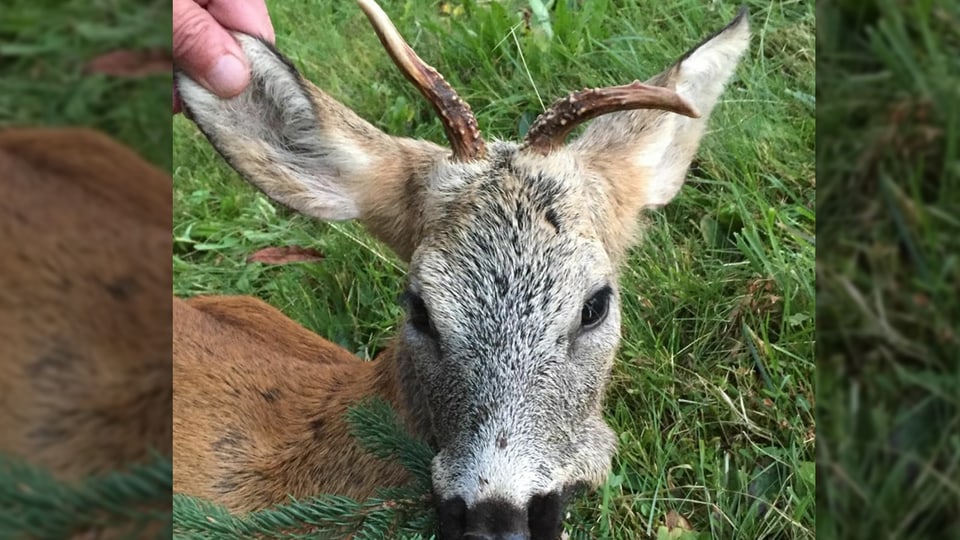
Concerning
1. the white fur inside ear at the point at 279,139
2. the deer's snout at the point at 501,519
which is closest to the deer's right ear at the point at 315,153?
the white fur inside ear at the point at 279,139

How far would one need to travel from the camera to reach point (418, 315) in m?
1.16

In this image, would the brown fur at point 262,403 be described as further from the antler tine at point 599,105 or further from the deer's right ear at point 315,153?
the antler tine at point 599,105

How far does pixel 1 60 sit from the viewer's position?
590mm

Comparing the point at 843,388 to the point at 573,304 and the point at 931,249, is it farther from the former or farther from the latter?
the point at 573,304

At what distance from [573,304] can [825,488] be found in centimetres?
31

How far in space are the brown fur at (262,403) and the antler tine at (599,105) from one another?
1.16 feet

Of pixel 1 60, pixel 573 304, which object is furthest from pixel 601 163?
pixel 1 60

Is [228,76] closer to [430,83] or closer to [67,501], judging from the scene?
[430,83]

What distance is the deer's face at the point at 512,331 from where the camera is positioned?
1.03 metres

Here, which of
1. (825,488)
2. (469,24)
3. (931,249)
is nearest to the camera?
(931,249)

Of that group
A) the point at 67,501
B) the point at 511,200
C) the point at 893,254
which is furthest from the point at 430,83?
the point at 67,501

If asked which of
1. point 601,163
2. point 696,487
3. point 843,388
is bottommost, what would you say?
point 696,487

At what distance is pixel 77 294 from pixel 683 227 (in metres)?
0.79

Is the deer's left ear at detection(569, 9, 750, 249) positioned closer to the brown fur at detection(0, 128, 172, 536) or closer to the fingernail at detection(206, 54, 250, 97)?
the fingernail at detection(206, 54, 250, 97)
